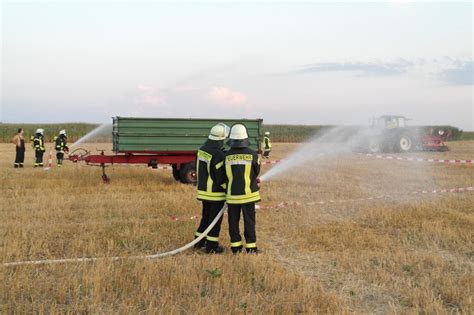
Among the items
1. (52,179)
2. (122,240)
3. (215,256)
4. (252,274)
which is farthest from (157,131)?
(252,274)

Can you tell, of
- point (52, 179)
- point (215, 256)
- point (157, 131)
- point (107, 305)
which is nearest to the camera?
point (107, 305)

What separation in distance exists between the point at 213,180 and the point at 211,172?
4.3 inches

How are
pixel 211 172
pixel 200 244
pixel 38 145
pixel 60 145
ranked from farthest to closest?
pixel 60 145 → pixel 38 145 → pixel 200 244 → pixel 211 172

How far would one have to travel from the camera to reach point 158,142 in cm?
1190

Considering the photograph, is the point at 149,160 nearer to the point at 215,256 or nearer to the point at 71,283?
the point at 215,256

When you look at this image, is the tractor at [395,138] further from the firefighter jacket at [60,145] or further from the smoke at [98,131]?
the firefighter jacket at [60,145]

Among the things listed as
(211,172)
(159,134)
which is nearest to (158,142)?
(159,134)

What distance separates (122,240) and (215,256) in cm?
153

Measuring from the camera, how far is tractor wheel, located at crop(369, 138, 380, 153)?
78.8 feet

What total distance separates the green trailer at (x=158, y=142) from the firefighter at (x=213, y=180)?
5861 mm

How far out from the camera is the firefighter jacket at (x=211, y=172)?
5953 mm

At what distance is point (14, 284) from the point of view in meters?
4.54

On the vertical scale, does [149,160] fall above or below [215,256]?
above

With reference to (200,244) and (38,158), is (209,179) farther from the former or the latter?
(38,158)
